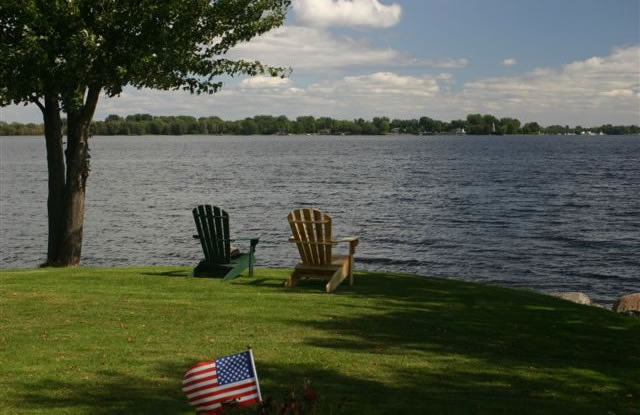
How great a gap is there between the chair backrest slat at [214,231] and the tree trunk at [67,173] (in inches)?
161

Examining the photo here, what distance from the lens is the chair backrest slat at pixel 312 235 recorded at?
12750 millimetres

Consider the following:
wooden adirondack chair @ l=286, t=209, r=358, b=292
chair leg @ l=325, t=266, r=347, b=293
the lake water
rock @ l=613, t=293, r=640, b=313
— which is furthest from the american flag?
the lake water

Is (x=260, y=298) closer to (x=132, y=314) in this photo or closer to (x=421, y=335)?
(x=132, y=314)

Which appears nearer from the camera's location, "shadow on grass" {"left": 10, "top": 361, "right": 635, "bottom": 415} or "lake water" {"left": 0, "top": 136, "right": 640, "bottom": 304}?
"shadow on grass" {"left": 10, "top": 361, "right": 635, "bottom": 415}

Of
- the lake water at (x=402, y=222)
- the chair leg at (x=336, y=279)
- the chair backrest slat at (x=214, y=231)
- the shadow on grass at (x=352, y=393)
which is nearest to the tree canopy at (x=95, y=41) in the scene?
the chair backrest slat at (x=214, y=231)

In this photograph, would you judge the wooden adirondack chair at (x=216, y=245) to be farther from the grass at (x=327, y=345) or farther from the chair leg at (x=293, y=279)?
the chair leg at (x=293, y=279)

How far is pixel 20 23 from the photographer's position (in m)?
14.1

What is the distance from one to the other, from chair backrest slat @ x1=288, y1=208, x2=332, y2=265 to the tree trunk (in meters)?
5.92

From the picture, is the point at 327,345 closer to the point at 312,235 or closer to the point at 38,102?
the point at 312,235

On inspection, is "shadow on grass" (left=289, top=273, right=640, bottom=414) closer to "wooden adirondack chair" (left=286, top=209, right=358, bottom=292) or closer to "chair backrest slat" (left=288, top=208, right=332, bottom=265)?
"wooden adirondack chair" (left=286, top=209, right=358, bottom=292)

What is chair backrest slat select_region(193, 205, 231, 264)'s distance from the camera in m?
13.1

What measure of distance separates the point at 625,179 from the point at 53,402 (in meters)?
63.9

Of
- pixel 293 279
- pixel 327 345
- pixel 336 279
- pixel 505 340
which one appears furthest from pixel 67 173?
pixel 505 340

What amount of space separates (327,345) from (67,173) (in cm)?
969
